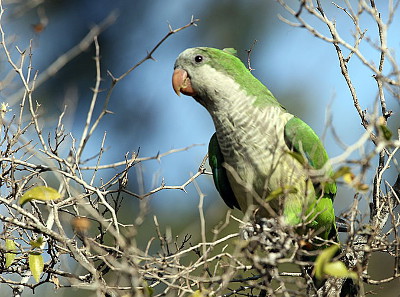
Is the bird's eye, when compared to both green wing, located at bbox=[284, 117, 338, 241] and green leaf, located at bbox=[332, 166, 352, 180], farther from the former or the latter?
green leaf, located at bbox=[332, 166, 352, 180]

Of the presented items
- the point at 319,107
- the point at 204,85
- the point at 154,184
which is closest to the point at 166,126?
the point at 319,107

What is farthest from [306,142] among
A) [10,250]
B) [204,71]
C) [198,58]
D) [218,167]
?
Answer: [10,250]

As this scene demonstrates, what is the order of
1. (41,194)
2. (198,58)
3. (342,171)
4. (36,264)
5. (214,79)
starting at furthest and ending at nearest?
(198,58), (214,79), (36,264), (41,194), (342,171)

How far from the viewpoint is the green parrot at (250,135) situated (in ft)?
12.1

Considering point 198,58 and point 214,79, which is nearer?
point 214,79

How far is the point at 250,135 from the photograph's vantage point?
380cm

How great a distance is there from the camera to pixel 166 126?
14.7 m

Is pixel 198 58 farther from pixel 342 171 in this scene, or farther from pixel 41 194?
pixel 342 171

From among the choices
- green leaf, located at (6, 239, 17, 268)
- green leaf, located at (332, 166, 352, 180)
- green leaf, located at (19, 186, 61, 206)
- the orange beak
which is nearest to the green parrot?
the orange beak

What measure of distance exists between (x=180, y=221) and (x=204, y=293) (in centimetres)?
960

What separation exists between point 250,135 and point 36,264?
62.6 inches

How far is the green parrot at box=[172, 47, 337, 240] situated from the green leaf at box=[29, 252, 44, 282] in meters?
1.31

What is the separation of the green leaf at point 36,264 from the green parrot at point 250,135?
1.31m

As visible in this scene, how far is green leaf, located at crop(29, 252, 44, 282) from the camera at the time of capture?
3000 millimetres
